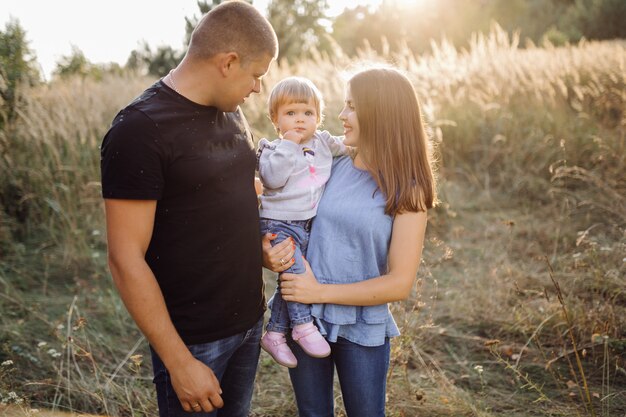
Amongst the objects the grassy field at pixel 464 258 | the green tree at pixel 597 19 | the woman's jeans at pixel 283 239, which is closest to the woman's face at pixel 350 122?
the woman's jeans at pixel 283 239

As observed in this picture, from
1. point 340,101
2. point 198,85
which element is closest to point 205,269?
point 198,85

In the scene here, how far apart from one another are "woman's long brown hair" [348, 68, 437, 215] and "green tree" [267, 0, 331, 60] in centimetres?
1325

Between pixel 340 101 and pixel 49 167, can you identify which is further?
pixel 340 101

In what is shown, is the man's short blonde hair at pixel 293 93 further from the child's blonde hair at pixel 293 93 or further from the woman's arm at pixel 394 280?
the woman's arm at pixel 394 280

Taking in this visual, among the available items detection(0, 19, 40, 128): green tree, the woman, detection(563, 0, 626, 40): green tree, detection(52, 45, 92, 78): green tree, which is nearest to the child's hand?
the woman

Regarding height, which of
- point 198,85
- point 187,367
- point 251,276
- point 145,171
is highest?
point 198,85

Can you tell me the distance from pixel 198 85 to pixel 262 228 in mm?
689

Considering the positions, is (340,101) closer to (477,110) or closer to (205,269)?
(477,110)

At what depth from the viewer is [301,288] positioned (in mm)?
1929

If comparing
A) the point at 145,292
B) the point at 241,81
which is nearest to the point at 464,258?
the point at 241,81

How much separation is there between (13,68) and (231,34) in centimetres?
526

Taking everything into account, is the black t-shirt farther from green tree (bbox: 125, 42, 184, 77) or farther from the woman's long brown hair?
green tree (bbox: 125, 42, 184, 77)

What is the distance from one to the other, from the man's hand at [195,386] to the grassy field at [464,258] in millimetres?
1045

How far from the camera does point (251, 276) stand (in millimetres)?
1864
